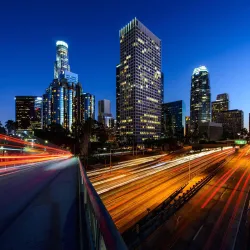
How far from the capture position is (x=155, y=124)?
151 m

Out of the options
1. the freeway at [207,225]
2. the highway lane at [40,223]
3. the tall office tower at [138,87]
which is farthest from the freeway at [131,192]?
the tall office tower at [138,87]

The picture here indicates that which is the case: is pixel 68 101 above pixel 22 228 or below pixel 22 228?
above

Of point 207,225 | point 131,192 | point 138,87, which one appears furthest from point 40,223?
point 138,87

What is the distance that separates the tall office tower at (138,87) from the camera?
459 ft

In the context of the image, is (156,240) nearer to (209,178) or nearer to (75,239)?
(75,239)

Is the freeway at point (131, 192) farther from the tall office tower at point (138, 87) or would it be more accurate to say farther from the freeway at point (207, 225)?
the tall office tower at point (138, 87)

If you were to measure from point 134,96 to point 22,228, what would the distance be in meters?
140

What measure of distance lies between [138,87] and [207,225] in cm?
13241

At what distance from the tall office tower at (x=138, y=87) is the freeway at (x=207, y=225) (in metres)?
108

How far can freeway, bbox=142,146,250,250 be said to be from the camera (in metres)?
15.4

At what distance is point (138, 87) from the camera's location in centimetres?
14388

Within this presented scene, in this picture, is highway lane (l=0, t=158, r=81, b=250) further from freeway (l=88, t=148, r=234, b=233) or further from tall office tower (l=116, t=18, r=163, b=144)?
tall office tower (l=116, t=18, r=163, b=144)

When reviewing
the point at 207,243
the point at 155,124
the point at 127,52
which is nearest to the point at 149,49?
the point at 127,52

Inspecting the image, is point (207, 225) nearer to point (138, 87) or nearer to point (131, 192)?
point (131, 192)
